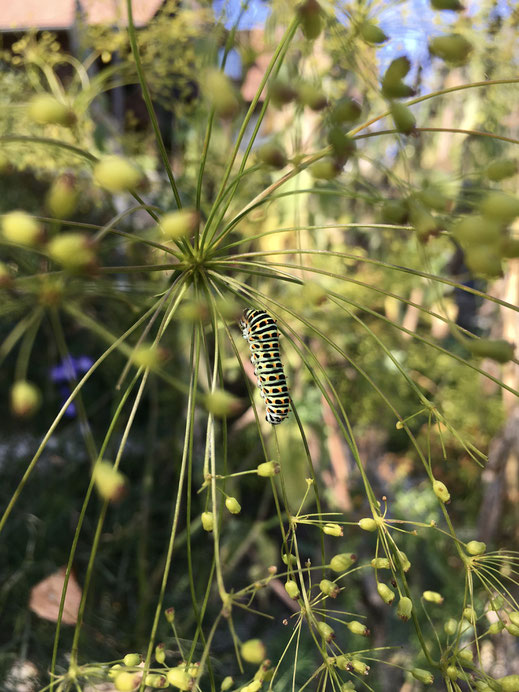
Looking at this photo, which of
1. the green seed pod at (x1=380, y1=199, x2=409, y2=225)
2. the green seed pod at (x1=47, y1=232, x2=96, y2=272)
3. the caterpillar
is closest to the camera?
the green seed pod at (x1=47, y1=232, x2=96, y2=272)

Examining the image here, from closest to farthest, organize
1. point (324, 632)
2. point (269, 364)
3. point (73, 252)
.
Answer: point (73, 252)
point (324, 632)
point (269, 364)

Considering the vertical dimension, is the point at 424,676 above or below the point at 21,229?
below

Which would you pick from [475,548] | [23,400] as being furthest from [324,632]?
[23,400]

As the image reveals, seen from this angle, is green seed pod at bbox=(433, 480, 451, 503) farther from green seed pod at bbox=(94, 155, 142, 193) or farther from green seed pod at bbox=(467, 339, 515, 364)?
green seed pod at bbox=(94, 155, 142, 193)

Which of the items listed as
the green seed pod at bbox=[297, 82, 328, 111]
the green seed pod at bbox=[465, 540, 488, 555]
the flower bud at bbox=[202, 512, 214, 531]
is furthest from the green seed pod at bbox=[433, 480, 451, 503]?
the green seed pod at bbox=[297, 82, 328, 111]

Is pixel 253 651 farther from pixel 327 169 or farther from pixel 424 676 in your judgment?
pixel 327 169

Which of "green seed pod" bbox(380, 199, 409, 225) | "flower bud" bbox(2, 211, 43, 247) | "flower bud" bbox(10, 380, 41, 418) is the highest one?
"green seed pod" bbox(380, 199, 409, 225)

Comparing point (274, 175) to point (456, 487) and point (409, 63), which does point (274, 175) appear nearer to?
point (409, 63)
